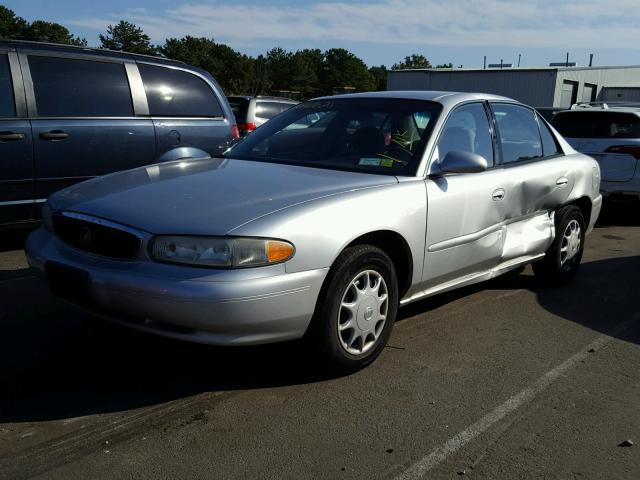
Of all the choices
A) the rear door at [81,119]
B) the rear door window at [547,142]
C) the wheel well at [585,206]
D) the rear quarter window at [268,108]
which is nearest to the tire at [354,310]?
the rear door window at [547,142]

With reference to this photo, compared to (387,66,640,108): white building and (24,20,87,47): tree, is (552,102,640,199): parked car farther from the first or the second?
(24,20,87,47): tree

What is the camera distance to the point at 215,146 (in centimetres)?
705

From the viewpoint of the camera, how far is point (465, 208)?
4.10 metres

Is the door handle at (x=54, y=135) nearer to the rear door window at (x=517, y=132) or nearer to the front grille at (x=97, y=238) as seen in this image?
the front grille at (x=97, y=238)

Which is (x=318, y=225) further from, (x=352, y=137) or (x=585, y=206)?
(x=585, y=206)

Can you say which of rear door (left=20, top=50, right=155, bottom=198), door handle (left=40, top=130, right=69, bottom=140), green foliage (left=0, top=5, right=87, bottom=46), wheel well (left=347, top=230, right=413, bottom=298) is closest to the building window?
rear door (left=20, top=50, right=155, bottom=198)

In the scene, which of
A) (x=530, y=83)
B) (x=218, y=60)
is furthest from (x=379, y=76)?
(x=530, y=83)

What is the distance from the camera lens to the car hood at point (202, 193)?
309 centimetres

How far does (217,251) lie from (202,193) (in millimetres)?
545

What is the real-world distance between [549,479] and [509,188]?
231cm

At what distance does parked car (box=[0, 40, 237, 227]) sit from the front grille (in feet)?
4.95

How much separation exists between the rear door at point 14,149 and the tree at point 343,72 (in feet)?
283

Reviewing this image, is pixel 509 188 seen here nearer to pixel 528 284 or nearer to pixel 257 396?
pixel 528 284

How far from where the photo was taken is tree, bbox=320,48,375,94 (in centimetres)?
9325
